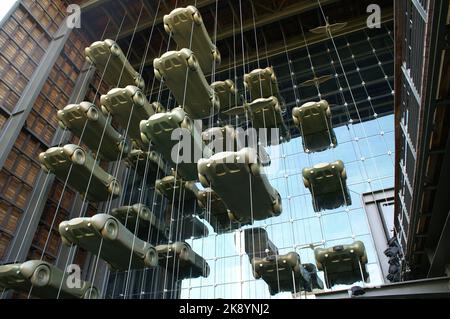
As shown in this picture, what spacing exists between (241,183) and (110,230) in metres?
3.49

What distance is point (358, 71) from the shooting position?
15.6 m

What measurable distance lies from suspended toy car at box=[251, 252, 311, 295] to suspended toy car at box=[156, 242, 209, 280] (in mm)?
2147

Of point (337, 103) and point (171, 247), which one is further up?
point (337, 103)

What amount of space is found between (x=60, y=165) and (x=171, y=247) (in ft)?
13.5

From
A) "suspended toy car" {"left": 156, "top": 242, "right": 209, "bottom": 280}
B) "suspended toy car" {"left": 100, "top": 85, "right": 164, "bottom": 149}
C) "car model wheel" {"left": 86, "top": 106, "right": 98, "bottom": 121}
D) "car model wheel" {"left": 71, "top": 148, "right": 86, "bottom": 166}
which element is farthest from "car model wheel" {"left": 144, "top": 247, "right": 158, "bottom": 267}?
"car model wheel" {"left": 86, "top": 106, "right": 98, "bottom": 121}

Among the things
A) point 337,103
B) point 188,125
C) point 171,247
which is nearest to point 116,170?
point 171,247

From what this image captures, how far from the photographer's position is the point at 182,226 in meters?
14.1

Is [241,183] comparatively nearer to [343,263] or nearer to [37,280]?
[343,263]

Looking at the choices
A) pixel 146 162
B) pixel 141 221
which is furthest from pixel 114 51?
pixel 141 221

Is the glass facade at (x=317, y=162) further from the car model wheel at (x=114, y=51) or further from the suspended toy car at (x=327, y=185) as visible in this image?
the car model wheel at (x=114, y=51)

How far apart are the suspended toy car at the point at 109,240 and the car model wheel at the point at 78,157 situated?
6.32 feet

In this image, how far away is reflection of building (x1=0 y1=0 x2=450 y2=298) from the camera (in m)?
12.1

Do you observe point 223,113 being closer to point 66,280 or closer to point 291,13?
point 291,13

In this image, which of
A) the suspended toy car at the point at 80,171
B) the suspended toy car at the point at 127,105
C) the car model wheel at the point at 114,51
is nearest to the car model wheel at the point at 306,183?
the suspended toy car at the point at 127,105
